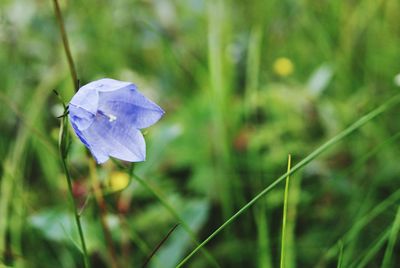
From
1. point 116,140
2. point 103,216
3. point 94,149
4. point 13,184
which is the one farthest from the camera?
point 13,184

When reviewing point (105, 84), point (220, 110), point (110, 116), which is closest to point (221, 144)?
point (220, 110)

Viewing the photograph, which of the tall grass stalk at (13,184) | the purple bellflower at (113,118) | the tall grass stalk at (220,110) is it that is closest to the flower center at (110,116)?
the purple bellflower at (113,118)

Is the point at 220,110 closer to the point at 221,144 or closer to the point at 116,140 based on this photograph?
the point at 221,144

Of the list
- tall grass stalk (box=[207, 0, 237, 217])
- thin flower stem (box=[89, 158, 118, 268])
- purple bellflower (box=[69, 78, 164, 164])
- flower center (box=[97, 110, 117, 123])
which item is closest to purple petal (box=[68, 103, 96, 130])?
purple bellflower (box=[69, 78, 164, 164])

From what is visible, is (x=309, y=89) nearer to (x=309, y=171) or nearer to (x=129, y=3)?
(x=309, y=171)

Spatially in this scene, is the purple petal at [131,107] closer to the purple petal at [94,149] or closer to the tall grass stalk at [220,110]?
the purple petal at [94,149]

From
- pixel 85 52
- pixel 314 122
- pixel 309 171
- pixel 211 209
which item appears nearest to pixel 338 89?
pixel 314 122
